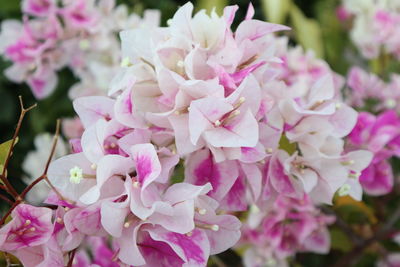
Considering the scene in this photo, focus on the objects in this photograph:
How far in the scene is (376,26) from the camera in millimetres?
834

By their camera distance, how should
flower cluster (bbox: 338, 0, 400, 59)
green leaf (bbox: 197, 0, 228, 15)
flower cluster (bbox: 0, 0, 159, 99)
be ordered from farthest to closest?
green leaf (bbox: 197, 0, 228, 15) → flower cluster (bbox: 338, 0, 400, 59) → flower cluster (bbox: 0, 0, 159, 99)

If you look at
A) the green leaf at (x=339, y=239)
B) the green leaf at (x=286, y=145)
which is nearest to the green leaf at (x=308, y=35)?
the green leaf at (x=339, y=239)

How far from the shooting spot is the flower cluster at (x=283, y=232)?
63cm

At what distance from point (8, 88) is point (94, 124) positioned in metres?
0.64

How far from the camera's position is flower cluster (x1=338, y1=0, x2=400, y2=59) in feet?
2.72

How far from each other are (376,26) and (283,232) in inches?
13.2

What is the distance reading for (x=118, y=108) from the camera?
1.32 feet

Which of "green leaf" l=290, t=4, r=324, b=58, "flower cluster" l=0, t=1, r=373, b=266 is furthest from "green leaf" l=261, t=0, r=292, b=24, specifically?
"flower cluster" l=0, t=1, r=373, b=266

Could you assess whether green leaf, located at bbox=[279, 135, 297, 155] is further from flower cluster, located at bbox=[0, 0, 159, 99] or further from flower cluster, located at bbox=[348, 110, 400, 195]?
flower cluster, located at bbox=[0, 0, 159, 99]

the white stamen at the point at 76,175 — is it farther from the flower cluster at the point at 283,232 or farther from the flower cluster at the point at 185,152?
the flower cluster at the point at 283,232

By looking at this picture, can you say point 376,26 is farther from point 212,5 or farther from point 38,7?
point 38,7

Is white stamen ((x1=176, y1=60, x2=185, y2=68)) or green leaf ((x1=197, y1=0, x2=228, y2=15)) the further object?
green leaf ((x1=197, y1=0, x2=228, y2=15))

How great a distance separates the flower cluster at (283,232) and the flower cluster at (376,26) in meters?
0.30

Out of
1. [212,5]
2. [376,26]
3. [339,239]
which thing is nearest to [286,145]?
[339,239]
